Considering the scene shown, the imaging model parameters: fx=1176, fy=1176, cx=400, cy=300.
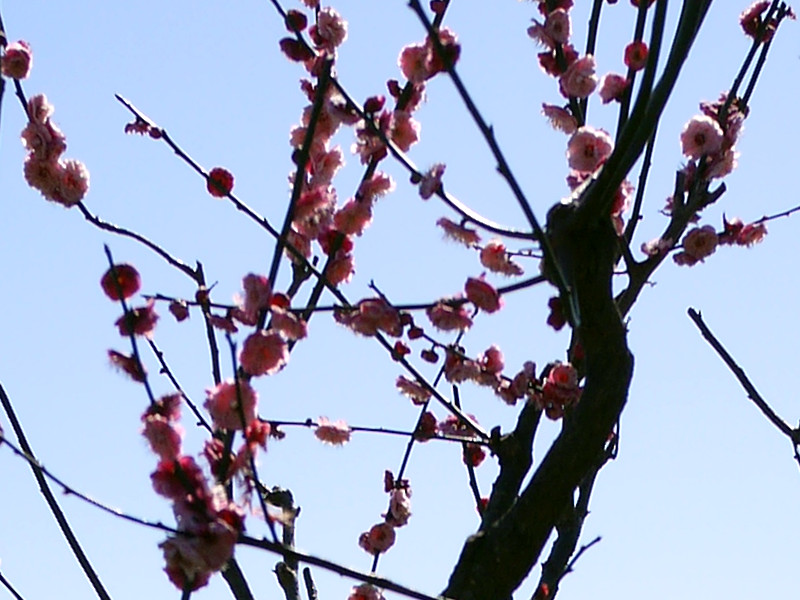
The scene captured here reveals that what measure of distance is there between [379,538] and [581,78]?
1.59 meters

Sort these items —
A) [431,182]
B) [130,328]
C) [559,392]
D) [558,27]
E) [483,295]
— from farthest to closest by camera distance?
[558,27] < [559,392] < [483,295] < [431,182] < [130,328]

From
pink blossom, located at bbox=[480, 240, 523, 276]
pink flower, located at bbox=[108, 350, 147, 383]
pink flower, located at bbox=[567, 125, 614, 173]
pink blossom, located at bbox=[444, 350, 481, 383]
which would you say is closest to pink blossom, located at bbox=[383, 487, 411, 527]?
pink blossom, located at bbox=[444, 350, 481, 383]

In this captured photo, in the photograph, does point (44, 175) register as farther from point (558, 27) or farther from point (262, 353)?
point (558, 27)

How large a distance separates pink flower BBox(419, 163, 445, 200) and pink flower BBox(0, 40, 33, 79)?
1.11 meters

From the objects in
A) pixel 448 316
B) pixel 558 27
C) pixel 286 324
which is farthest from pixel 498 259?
pixel 286 324

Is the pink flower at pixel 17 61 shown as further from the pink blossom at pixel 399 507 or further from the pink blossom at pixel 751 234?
the pink blossom at pixel 751 234

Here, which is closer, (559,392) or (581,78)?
(559,392)

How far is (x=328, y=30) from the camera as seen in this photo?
11.3ft

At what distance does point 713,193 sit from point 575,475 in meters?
1.18

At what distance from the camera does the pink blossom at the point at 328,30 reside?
3.42 m

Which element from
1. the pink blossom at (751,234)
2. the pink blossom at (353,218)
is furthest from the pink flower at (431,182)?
the pink blossom at (751,234)

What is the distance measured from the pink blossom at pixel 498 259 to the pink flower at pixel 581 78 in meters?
0.49

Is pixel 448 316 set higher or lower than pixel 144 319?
higher

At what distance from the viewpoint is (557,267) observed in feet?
7.54
